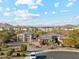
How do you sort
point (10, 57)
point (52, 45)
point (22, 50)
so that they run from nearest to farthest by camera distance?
point (10, 57) < point (22, 50) < point (52, 45)

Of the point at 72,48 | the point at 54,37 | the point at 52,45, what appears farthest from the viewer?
the point at 54,37

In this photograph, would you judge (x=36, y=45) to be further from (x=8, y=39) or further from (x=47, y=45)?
(x=8, y=39)

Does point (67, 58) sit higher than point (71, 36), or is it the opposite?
point (71, 36)

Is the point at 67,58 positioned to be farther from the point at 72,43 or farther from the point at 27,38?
the point at 27,38

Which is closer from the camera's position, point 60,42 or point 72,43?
point 72,43

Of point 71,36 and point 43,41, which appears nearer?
point 71,36

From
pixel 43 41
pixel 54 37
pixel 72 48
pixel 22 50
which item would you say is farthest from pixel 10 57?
pixel 54 37

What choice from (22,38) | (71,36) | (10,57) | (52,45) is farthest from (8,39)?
(10,57)

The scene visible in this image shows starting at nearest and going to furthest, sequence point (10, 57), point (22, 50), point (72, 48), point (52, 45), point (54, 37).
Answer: point (10, 57) < point (22, 50) < point (72, 48) < point (52, 45) < point (54, 37)

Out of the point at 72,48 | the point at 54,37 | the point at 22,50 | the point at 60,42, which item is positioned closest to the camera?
the point at 22,50
